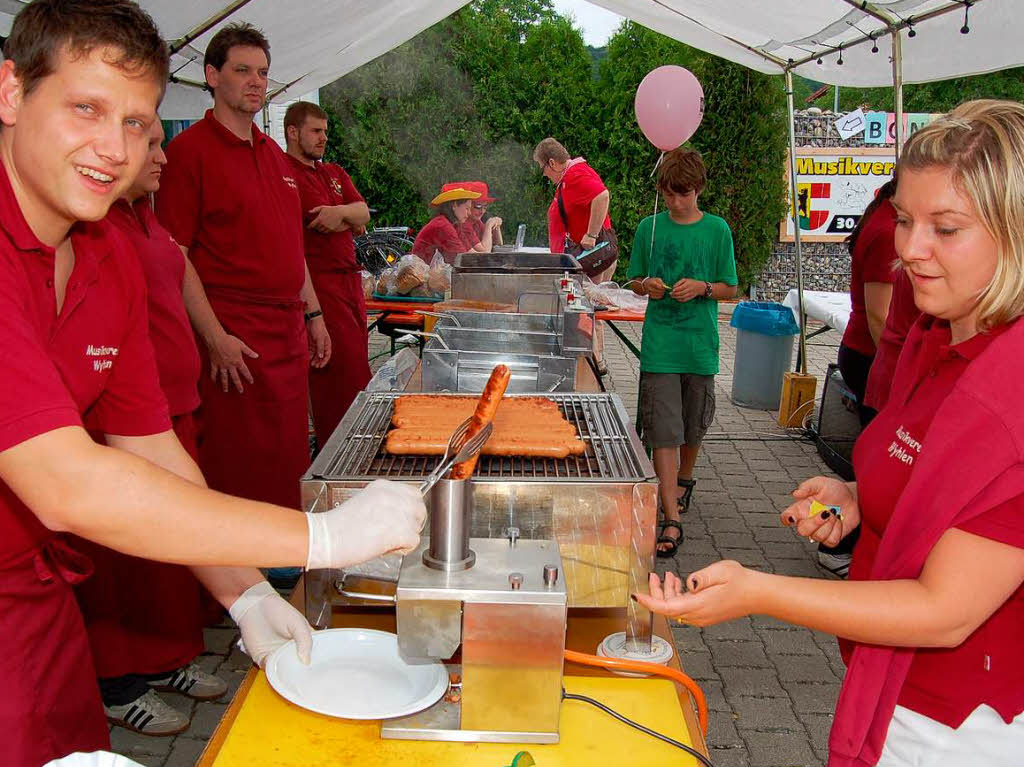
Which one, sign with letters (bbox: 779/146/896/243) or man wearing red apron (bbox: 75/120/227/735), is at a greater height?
sign with letters (bbox: 779/146/896/243)

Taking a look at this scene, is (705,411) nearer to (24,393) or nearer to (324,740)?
(324,740)

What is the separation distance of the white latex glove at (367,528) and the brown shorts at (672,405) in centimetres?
302

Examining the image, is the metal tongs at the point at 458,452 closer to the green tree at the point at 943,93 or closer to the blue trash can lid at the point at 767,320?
the blue trash can lid at the point at 767,320

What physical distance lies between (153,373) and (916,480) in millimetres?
1469

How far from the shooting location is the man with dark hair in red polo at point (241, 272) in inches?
143

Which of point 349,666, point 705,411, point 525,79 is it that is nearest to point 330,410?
point 705,411

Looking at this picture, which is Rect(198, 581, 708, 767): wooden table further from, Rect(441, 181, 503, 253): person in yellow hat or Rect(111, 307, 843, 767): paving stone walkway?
Rect(441, 181, 503, 253): person in yellow hat

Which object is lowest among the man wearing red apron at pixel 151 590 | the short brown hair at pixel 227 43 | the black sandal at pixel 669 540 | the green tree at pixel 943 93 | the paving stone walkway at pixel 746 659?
the paving stone walkway at pixel 746 659

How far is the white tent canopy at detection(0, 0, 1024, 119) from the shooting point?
4.38 m

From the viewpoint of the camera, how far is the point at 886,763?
1.50 meters

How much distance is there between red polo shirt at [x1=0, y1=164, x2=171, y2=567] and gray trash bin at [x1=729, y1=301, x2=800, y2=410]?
562 centimetres

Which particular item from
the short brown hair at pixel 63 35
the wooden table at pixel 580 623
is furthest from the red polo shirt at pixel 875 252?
the short brown hair at pixel 63 35

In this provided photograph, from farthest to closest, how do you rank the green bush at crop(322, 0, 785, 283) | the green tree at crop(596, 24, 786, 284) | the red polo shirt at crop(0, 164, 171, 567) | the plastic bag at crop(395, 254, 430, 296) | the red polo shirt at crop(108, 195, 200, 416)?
the green bush at crop(322, 0, 785, 283) → the green tree at crop(596, 24, 786, 284) → the plastic bag at crop(395, 254, 430, 296) → the red polo shirt at crop(108, 195, 200, 416) → the red polo shirt at crop(0, 164, 171, 567)

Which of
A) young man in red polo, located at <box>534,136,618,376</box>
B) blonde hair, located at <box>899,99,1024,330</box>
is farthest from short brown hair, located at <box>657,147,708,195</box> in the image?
young man in red polo, located at <box>534,136,618,376</box>
